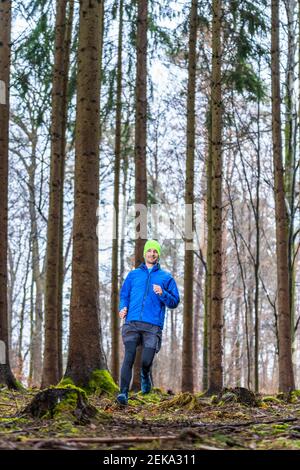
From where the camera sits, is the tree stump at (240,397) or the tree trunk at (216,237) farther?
the tree trunk at (216,237)

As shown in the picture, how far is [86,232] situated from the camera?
7.86m

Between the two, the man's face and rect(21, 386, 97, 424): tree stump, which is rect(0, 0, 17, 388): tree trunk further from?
rect(21, 386, 97, 424): tree stump

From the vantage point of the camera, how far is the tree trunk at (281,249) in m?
9.95

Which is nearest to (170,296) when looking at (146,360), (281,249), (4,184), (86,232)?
(146,360)

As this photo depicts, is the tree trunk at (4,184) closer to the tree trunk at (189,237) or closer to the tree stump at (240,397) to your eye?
the tree trunk at (189,237)

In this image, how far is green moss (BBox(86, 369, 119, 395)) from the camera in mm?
7613

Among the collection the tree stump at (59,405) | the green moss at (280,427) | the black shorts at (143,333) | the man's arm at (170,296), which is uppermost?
the man's arm at (170,296)

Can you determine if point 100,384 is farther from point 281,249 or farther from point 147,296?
point 281,249

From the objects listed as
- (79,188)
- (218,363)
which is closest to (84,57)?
(79,188)

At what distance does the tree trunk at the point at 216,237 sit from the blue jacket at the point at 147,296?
2139mm

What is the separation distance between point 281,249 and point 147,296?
12.8 ft

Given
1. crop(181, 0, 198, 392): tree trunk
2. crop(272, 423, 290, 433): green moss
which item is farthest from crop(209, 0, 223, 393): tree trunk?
crop(272, 423, 290, 433): green moss

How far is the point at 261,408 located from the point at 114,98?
9.57 metres

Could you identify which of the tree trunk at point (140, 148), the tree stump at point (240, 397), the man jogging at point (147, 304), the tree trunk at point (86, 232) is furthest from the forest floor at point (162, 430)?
the tree trunk at point (140, 148)
